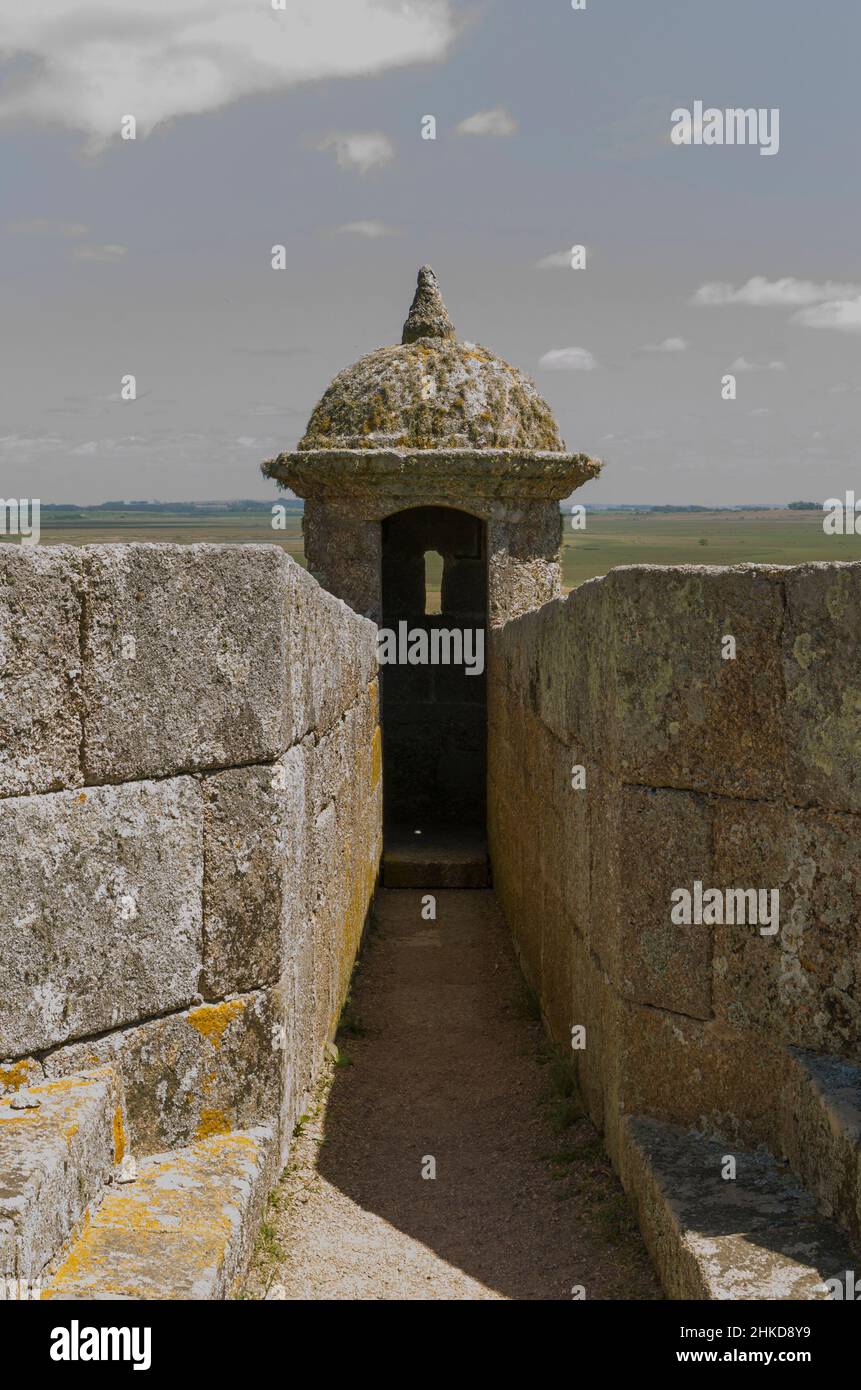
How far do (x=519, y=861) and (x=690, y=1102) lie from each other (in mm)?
3415

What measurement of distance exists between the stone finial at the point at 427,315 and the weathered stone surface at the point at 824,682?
24.7 feet

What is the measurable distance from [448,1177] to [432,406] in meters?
6.46

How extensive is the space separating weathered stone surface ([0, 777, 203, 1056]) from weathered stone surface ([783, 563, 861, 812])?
156 centimetres

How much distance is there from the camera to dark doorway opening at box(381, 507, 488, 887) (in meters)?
11.5

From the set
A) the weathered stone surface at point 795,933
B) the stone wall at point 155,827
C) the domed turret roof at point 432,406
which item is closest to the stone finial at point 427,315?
the domed turret roof at point 432,406

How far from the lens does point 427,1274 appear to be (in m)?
3.38

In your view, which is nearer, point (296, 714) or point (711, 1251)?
point (711, 1251)

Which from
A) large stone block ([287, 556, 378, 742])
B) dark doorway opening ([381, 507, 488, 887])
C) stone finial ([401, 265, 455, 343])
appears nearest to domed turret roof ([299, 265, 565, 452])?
stone finial ([401, 265, 455, 343])

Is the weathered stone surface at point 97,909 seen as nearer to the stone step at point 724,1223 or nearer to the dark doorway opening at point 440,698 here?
the stone step at point 724,1223

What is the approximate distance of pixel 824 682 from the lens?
10.7ft

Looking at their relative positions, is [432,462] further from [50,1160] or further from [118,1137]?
[50,1160]

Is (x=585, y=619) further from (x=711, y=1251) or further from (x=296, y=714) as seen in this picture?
(x=711, y=1251)

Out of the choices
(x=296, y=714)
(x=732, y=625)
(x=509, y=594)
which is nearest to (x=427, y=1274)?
(x=296, y=714)

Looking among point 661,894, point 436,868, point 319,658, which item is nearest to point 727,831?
point 661,894
